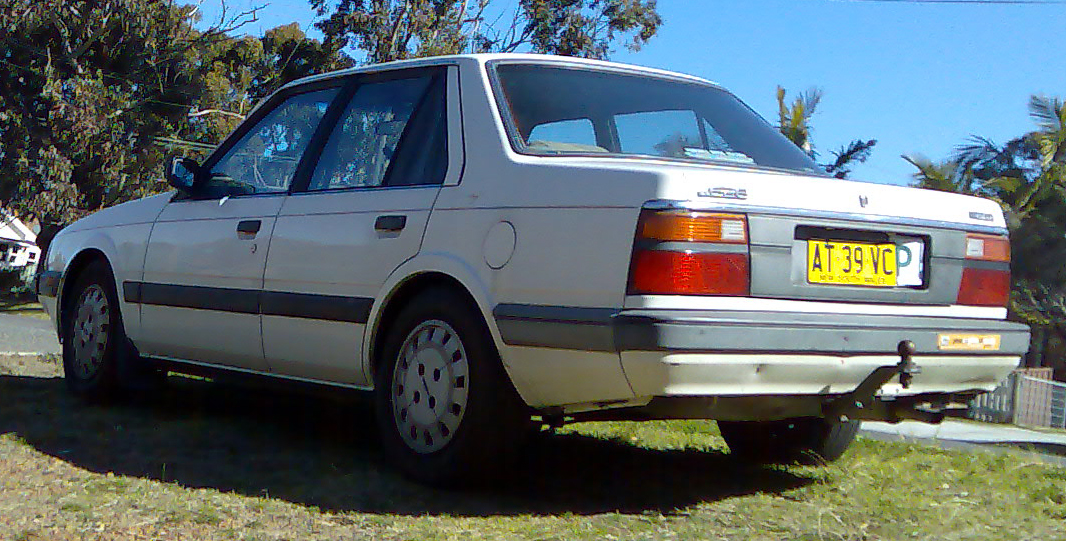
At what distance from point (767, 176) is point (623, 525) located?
1.18 meters

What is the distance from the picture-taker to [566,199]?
3850 mm

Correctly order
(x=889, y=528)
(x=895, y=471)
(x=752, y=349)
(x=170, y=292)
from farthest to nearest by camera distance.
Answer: (x=170, y=292) → (x=895, y=471) → (x=889, y=528) → (x=752, y=349)

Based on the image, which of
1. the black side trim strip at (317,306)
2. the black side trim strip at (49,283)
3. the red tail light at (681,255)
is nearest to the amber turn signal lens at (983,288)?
the red tail light at (681,255)

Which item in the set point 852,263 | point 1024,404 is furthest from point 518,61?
point 1024,404

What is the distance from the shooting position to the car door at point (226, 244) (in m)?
5.15

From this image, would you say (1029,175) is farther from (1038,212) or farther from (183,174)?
(183,174)

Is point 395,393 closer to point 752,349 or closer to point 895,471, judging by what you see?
point 752,349

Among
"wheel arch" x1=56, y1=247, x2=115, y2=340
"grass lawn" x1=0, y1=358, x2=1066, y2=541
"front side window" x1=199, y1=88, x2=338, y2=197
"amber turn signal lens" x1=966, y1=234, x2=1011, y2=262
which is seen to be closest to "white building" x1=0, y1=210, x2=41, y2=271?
"wheel arch" x1=56, y1=247, x2=115, y2=340

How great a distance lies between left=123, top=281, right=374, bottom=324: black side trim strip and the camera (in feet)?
15.1

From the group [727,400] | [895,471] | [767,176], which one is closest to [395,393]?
[727,400]

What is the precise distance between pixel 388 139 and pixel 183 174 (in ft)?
4.76

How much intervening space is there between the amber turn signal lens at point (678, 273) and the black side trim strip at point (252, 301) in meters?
1.27

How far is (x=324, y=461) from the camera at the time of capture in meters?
4.77

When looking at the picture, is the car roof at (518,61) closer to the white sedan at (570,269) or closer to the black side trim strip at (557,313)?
the white sedan at (570,269)
